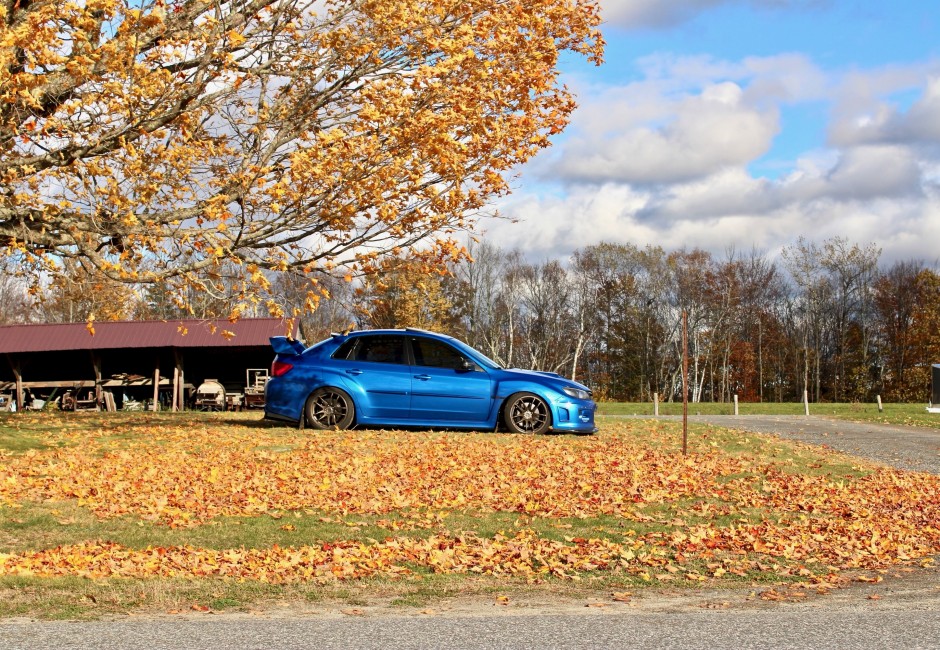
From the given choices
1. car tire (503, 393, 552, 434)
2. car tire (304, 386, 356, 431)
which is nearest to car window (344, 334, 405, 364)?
car tire (304, 386, 356, 431)

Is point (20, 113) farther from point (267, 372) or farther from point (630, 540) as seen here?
point (267, 372)

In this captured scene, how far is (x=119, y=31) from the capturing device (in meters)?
12.4

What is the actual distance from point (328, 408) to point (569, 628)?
1031 cm

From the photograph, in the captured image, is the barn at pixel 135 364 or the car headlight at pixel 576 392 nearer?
the car headlight at pixel 576 392

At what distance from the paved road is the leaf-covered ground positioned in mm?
927

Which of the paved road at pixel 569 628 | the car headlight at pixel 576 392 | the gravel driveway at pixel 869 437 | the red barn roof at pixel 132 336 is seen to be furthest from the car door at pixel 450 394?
the red barn roof at pixel 132 336

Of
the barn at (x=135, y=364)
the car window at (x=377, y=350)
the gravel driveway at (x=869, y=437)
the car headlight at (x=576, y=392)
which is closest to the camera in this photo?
the gravel driveway at (x=869, y=437)

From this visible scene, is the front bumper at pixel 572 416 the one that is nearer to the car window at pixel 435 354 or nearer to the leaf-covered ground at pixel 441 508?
the leaf-covered ground at pixel 441 508

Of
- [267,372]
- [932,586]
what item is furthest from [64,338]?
[932,586]

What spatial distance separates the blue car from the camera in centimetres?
1559

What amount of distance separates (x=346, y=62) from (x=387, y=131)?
1.51 metres

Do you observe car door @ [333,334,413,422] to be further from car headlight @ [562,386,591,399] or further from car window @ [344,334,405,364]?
car headlight @ [562,386,591,399]

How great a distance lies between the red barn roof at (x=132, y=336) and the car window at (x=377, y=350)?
16230 mm

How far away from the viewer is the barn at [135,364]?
32469 mm
